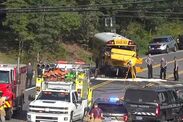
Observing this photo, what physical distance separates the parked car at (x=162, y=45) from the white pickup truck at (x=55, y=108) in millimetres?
38417

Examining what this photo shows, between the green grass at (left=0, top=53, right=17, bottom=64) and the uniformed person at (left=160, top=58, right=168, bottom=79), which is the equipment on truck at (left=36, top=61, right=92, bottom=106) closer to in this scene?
the uniformed person at (left=160, top=58, right=168, bottom=79)

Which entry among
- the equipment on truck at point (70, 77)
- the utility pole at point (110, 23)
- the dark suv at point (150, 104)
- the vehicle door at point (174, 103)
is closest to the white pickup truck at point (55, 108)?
the equipment on truck at point (70, 77)

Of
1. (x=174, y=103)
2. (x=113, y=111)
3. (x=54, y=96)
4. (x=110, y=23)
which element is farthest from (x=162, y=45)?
(x=113, y=111)

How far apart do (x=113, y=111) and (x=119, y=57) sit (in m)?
21.1

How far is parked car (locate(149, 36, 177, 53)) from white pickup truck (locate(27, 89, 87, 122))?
38.4m

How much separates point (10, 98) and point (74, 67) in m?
3.92

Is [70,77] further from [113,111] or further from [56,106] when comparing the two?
[113,111]

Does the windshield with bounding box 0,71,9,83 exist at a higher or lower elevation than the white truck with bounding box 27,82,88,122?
higher

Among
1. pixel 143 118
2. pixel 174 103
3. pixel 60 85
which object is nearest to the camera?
pixel 143 118

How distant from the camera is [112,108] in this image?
87.9ft

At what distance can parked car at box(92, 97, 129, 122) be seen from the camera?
86.4 ft

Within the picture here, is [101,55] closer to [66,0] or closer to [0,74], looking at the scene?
[66,0]

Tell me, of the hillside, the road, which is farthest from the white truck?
the hillside

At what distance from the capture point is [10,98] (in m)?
30.4
